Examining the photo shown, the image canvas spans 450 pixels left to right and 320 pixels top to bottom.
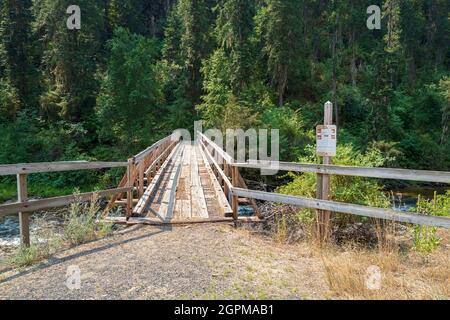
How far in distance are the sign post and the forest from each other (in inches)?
708

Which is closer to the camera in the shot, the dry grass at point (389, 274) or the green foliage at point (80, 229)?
the dry grass at point (389, 274)

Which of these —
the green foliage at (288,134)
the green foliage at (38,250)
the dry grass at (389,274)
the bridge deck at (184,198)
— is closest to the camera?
the dry grass at (389,274)

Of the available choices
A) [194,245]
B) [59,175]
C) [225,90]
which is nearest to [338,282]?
[194,245]

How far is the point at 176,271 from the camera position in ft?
13.2

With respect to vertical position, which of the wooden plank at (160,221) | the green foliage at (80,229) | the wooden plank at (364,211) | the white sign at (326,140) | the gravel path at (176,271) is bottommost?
the wooden plank at (160,221)

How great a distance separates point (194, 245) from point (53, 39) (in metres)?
33.7

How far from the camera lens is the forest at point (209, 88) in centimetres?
2858

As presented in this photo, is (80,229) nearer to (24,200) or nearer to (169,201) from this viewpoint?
(24,200)

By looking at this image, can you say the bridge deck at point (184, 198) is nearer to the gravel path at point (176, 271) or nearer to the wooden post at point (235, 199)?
the wooden post at point (235, 199)

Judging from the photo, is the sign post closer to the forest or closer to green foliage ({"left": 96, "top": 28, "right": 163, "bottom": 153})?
the forest

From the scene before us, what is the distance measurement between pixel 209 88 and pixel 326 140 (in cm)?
2790

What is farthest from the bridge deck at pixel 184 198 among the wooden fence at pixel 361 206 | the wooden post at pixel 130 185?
the wooden fence at pixel 361 206

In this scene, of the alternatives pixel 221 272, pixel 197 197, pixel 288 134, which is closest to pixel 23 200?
pixel 221 272

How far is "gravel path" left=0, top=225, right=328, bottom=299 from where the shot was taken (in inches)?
138
